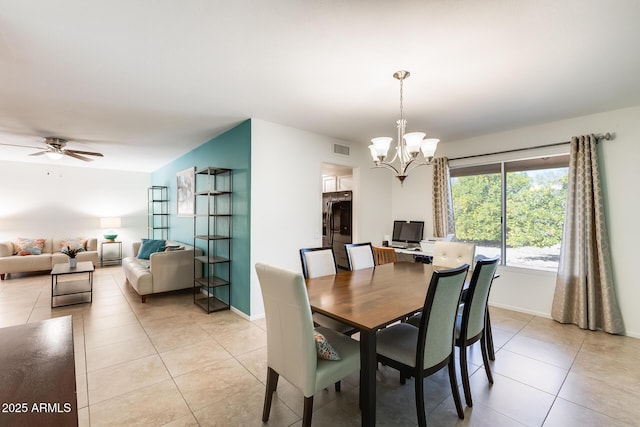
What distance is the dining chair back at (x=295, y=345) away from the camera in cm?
151

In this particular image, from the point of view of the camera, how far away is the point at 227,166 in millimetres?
4035

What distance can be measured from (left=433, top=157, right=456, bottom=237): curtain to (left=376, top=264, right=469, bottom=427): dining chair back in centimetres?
286

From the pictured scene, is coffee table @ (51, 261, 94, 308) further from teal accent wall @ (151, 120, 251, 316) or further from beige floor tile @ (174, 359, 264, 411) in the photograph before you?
beige floor tile @ (174, 359, 264, 411)

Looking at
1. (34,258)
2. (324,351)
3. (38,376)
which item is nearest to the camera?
(38,376)

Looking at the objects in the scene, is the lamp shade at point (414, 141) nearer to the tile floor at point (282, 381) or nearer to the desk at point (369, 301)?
the desk at point (369, 301)

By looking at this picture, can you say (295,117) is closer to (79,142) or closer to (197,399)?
(197,399)

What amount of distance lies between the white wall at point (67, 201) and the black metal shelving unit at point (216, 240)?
13.1ft

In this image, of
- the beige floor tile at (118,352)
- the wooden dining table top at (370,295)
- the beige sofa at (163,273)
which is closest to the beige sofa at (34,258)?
the beige sofa at (163,273)

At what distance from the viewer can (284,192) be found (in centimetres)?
378

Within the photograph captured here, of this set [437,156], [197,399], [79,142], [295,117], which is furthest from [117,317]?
[437,156]

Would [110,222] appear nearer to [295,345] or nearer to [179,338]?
[179,338]

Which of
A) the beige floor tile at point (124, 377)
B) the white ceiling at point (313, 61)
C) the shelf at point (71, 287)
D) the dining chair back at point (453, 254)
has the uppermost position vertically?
the white ceiling at point (313, 61)

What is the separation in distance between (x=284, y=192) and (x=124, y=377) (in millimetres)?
2438

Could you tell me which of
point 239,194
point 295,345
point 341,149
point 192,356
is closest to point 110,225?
point 239,194
